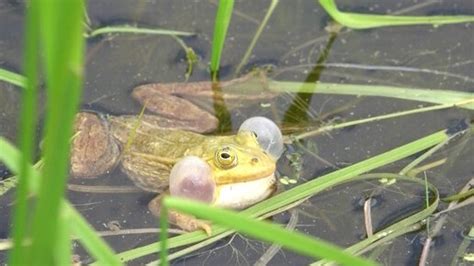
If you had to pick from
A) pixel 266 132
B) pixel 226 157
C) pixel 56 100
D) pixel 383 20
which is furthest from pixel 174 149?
pixel 56 100

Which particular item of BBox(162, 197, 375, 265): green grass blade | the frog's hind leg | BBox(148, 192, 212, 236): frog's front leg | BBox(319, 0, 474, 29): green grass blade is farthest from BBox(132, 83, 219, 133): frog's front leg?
BBox(162, 197, 375, 265): green grass blade

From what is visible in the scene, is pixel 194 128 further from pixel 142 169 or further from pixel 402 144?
pixel 402 144

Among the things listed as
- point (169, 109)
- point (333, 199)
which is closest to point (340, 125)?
point (333, 199)

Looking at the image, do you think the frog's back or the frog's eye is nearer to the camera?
the frog's eye

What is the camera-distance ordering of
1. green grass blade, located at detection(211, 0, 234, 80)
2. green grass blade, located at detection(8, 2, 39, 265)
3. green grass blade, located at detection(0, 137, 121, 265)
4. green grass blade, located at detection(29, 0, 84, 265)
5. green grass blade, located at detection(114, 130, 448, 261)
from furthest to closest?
green grass blade, located at detection(211, 0, 234, 80), green grass blade, located at detection(114, 130, 448, 261), green grass blade, located at detection(0, 137, 121, 265), green grass blade, located at detection(8, 2, 39, 265), green grass blade, located at detection(29, 0, 84, 265)

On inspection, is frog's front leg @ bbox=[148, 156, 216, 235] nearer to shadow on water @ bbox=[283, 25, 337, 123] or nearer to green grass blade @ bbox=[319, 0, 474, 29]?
shadow on water @ bbox=[283, 25, 337, 123]

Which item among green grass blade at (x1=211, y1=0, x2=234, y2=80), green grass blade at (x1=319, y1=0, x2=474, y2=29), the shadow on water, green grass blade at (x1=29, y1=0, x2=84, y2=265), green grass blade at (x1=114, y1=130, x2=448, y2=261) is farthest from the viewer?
green grass blade at (x1=319, y1=0, x2=474, y2=29)
